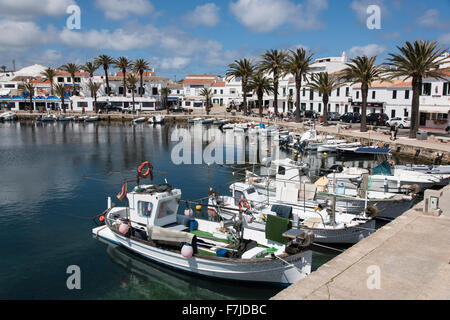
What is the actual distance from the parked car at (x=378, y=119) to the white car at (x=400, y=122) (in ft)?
2.95

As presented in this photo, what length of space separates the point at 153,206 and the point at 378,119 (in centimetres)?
5300

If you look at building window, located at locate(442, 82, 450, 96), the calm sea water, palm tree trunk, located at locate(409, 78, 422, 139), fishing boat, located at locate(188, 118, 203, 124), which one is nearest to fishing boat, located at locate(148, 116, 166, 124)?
fishing boat, located at locate(188, 118, 203, 124)

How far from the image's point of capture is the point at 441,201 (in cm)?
1861

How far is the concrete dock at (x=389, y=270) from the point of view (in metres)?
11.0

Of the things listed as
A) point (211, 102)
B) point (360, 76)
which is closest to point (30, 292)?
point (360, 76)

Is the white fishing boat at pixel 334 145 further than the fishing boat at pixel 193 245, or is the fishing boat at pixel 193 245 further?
the white fishing boat at pixel 334 145

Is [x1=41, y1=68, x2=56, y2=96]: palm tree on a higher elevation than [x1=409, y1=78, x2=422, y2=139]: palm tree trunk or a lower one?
higher

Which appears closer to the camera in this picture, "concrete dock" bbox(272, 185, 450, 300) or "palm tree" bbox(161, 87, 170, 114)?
"concrete dock" bbox(272, 185, 450, 300)

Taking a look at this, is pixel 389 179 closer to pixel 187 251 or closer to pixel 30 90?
pixel 187 251

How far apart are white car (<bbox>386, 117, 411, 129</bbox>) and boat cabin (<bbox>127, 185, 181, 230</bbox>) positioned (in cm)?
4632

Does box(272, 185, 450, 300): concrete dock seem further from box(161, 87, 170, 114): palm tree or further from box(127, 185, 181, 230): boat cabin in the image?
box(161, 87, 170, 114): palm tree

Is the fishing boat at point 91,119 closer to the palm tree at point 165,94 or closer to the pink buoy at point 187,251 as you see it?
the palm tree at point 165,94

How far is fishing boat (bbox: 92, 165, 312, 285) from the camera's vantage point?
1523 cm

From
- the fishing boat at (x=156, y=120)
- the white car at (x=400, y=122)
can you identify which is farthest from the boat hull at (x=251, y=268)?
the fishing boat at (x=156, y=120)
